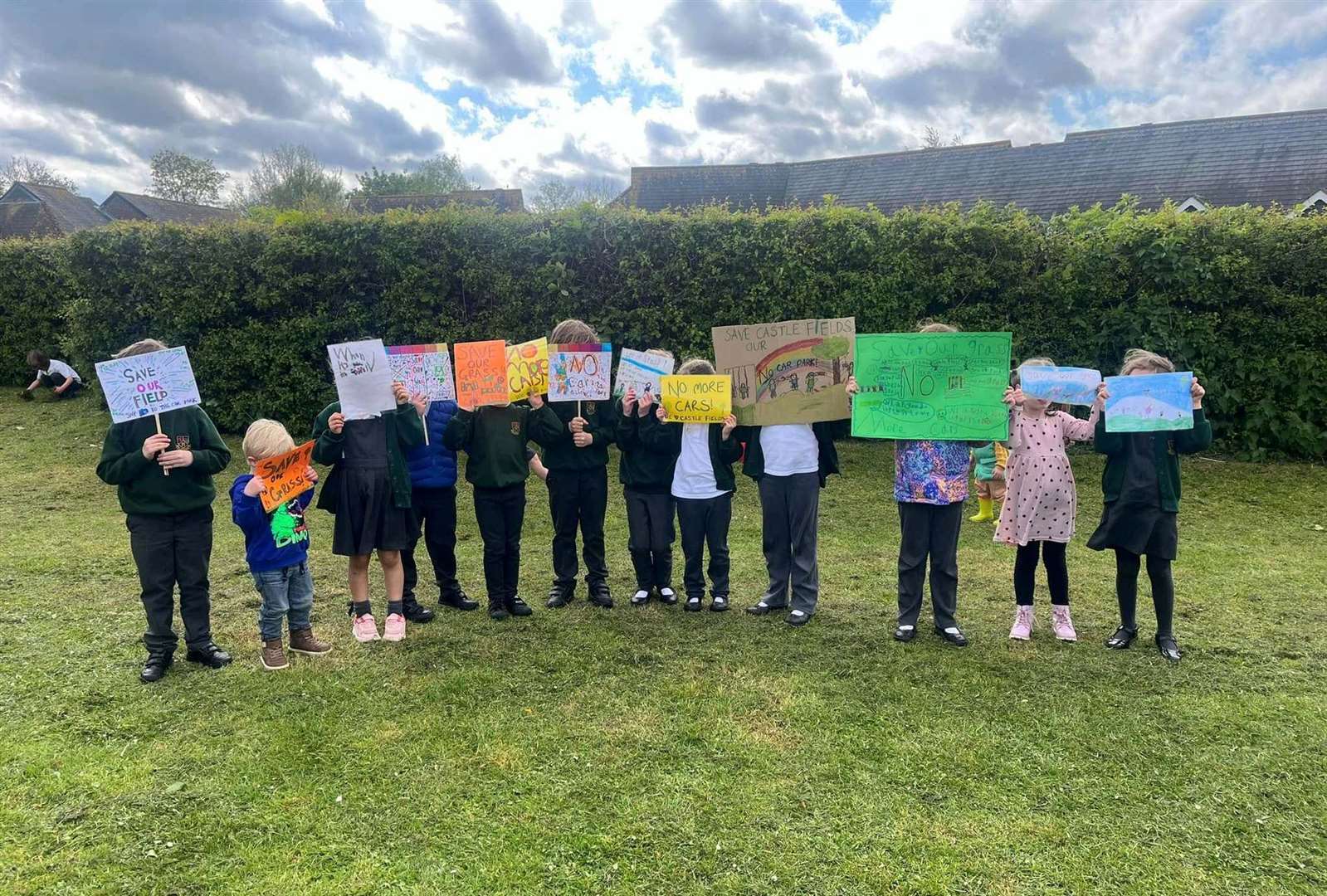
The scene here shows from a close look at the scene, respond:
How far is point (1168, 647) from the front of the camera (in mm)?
4562

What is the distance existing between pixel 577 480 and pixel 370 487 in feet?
4.65

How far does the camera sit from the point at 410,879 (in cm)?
270

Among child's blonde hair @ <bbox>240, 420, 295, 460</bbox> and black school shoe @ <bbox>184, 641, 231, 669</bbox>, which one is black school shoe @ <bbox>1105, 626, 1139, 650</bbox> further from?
black school shoe @ <bbox>184, 641, 231, 669</bbox>

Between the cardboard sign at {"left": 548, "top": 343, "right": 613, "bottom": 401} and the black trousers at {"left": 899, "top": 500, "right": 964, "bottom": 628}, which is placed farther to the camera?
the cardboard sign at {"left": 548, "top": 343, "right": 613, "bottom": 401}

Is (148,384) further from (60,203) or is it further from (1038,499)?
(60,203)

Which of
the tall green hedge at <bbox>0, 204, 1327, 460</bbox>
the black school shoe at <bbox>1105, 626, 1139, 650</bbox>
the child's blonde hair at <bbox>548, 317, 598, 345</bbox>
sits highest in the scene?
the tall green hedge at <bbox>0, 204, 1327, 460</bbox>

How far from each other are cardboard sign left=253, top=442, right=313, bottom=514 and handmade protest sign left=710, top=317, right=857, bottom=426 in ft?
8.71

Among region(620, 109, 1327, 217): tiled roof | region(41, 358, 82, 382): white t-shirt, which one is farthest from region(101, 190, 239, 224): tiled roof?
region(41, 358, 82, 382): white t-shirt

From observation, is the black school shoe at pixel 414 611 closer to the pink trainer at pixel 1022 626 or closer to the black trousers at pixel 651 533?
the black trousers at pixel 651 533

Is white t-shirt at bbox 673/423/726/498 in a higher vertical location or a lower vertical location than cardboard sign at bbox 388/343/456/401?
lower

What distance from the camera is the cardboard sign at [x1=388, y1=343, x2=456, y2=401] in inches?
197

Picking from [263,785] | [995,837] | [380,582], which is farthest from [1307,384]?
[263,785]

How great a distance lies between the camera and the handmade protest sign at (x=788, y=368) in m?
5.16

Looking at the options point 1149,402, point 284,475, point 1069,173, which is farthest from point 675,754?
point 1069,173
